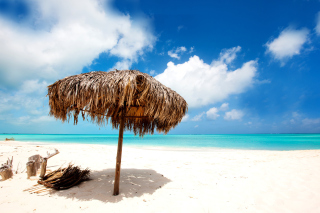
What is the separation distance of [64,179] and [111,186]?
976mm

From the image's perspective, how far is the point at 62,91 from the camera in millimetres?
2811

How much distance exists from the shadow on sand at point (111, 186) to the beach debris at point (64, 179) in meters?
0.12

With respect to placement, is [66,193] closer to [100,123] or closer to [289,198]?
[100,123]

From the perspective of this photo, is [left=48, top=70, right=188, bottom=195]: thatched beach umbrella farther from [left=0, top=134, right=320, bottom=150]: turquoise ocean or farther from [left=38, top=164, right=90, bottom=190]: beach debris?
[left=0, top=134, right=320, bottom=150]: turquoise ocean

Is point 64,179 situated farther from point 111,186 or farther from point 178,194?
point 178,194

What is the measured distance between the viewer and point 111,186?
3410mm

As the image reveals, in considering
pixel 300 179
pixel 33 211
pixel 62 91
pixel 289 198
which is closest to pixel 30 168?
pixel 33 211

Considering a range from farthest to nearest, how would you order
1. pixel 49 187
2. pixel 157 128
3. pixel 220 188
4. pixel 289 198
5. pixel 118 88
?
pixel 157 128 → pixel 220 188 → pixel 49 187 → pixel 289 198 → pixel 118 88

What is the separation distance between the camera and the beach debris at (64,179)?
3.16 meters

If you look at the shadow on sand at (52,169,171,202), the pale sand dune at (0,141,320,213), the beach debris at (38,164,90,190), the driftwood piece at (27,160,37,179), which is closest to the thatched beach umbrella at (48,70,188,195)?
the shadow on sand at (52,169,171,202)

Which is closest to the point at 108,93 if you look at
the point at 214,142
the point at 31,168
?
the point at 31,168

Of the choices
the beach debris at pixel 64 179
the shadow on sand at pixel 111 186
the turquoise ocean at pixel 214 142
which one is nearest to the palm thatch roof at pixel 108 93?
the beach debris at pixel 64 179

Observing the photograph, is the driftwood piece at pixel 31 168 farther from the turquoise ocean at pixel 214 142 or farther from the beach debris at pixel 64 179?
the turquoise ocean at pixel 214 142

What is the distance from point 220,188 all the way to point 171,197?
118 centimetres
